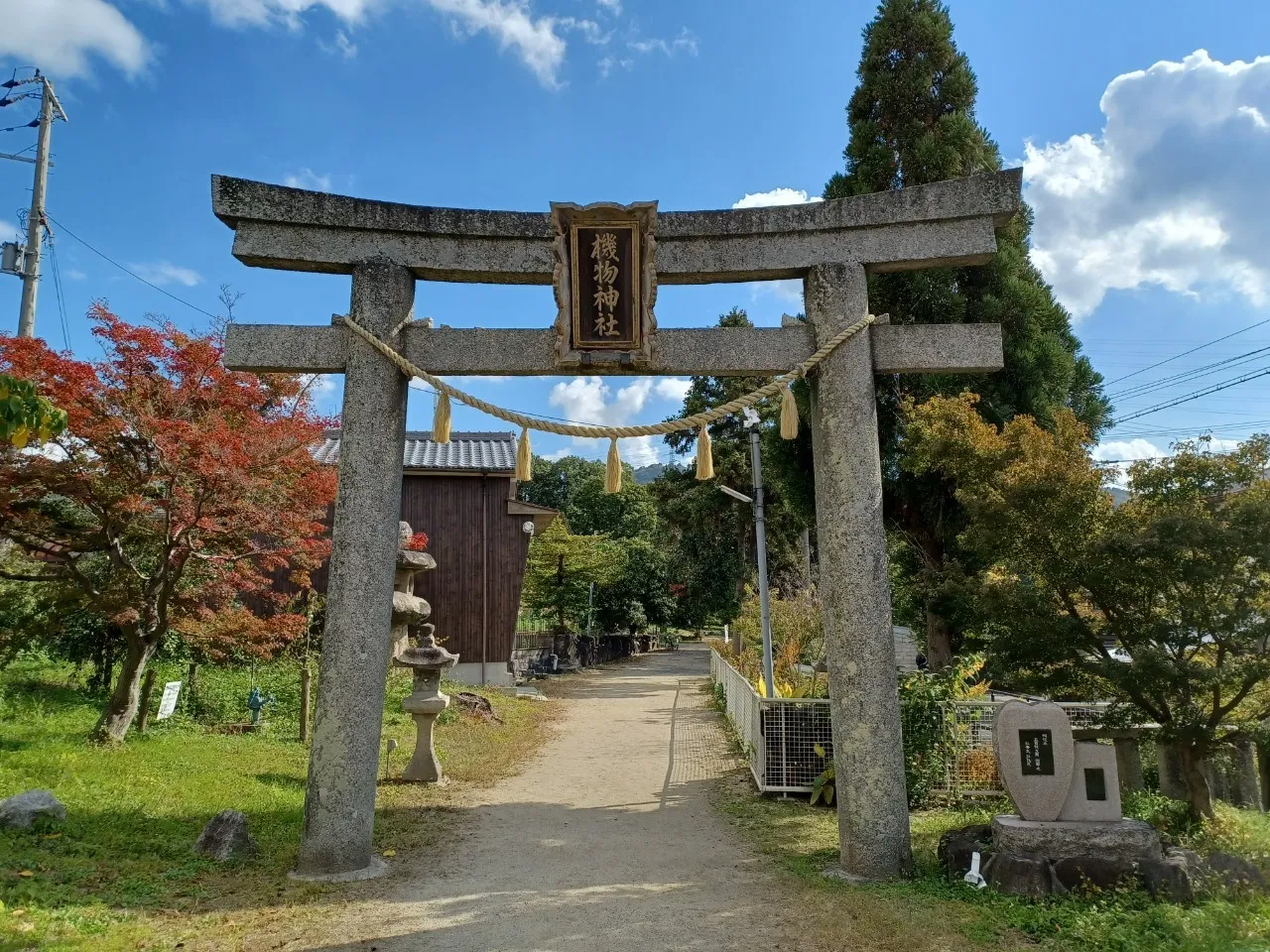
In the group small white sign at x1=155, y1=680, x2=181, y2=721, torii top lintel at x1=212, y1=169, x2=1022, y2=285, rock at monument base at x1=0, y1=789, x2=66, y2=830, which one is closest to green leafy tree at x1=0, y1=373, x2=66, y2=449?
torii top lintel at x1=212, y1=169, x2=1022, y2=285

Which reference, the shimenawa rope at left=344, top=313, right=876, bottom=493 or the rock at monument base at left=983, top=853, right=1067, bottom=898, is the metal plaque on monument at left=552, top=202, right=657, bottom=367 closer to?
the shimenawa rope at left=344, top=313, right=876, bottom=493

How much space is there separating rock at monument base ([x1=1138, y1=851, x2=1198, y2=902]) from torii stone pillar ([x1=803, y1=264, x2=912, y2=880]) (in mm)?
1510

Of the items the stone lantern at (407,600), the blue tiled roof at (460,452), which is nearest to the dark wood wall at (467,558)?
the blue tiled roof at (460,452)

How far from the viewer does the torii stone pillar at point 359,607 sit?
5.79 meters

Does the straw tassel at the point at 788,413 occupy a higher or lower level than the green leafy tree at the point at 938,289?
lower

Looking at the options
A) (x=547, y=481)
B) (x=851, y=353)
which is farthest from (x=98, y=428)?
(x=547, y=481)

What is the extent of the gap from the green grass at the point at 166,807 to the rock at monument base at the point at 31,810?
129 mm

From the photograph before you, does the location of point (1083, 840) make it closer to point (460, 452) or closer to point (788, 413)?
point (788, 413)

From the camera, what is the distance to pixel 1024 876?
541cm

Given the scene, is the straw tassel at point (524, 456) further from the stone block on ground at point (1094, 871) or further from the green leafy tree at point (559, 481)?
the green leafy tree at point (559, 481)

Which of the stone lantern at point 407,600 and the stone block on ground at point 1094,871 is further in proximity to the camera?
the stone lantern at point 407,600

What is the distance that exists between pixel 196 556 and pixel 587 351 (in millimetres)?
6271

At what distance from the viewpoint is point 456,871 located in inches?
245

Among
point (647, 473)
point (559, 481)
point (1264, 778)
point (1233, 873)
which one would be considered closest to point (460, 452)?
point (1264, 778)
